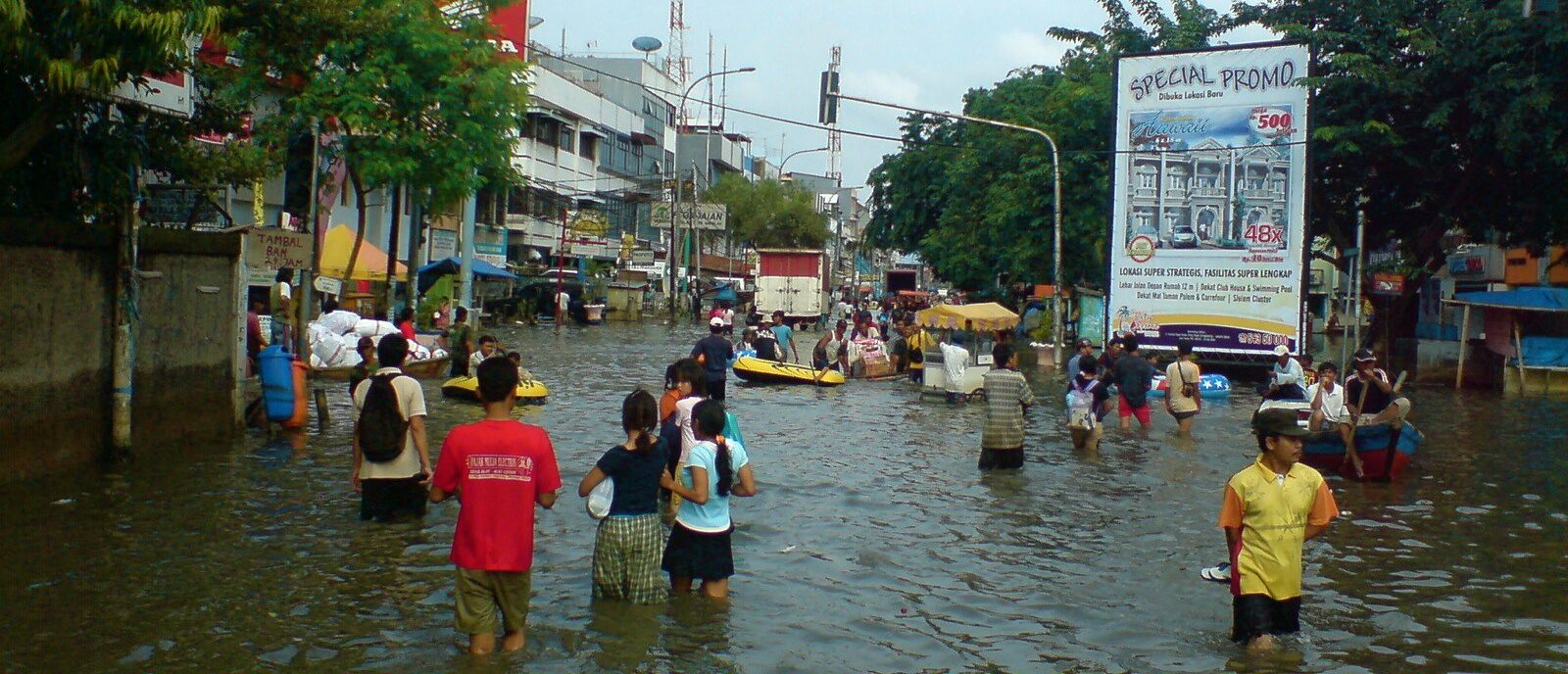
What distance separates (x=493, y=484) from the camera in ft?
21.4

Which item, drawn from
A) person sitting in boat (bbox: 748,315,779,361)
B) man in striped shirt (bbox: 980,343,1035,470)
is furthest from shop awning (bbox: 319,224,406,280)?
man in striped shirt (bbox: 980,343,1035,470)

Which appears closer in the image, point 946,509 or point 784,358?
point 946,509

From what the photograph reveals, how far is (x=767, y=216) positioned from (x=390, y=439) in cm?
8115

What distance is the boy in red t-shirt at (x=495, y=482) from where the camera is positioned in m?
6.50

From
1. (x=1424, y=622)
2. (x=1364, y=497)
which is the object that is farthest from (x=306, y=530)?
(x=1364, y=497)

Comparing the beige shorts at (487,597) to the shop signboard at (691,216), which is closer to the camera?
the beige shorts at (487,597)

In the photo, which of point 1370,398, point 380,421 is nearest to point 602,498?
point 380,421

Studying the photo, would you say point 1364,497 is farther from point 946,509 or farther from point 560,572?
point 560,572

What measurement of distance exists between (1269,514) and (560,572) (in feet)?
14.9

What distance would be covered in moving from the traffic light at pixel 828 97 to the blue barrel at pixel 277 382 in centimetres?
1156

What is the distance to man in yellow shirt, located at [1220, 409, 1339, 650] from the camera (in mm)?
7141

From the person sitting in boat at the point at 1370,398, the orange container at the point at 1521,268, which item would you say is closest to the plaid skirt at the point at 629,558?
the person sitting in boat at the point at 1370,398

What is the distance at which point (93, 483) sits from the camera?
11.9 metres

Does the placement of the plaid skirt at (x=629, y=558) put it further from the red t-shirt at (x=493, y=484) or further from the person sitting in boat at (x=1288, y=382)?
the person sitting in boat at (x=1288, y=382)
